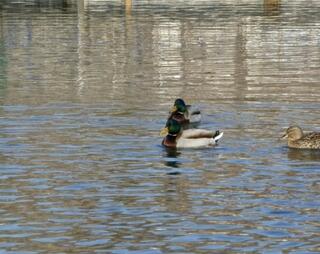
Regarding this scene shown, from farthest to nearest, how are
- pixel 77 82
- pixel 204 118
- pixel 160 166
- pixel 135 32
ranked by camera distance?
pixel 135 32 → pixel 77 82 → pixel 204 118 → pixel 160 166

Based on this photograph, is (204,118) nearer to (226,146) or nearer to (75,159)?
(226,146)

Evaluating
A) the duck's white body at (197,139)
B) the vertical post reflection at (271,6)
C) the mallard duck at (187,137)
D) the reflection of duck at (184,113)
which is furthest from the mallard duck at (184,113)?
the vertical post reflection at (271,6)

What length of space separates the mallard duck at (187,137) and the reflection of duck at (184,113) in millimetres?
1904

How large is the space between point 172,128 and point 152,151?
0.89 meters

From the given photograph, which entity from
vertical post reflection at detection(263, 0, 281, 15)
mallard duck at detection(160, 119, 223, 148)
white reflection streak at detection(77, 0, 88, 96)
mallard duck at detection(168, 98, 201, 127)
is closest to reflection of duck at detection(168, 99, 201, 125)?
mallard duck at detection(168, 98, 201, 127)

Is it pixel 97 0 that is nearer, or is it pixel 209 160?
pixel 209 160

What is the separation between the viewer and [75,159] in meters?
20.9

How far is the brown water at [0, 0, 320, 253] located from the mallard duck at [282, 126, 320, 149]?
0.18 metres

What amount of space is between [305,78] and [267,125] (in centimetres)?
900

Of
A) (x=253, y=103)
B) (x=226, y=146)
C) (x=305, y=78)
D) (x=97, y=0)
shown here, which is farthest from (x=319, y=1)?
(x=226, y=146)

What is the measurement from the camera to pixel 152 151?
21766mm

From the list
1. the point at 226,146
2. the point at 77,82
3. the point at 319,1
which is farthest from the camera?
the point at 319,1

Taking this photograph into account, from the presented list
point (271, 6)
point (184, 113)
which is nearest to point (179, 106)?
point (184, 113)

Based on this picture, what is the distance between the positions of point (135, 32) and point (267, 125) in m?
28.2
